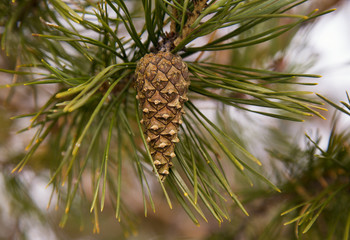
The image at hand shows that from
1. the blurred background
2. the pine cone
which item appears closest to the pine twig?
the pine cone

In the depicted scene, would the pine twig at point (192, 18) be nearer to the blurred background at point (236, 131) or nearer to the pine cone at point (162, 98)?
the pine cone at point (162, 98)

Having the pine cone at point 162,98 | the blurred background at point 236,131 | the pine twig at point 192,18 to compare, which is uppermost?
the pine twig at point 192,18

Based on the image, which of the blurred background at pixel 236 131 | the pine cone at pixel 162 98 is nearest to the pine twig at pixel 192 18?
the pine cone at pixel 162 98

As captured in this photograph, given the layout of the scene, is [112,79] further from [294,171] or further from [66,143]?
[294,171]

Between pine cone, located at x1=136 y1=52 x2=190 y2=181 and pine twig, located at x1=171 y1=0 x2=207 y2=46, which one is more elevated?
pine twig, located at x1=171 y1=0 x2=207 y2=46

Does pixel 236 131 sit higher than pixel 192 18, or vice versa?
pixel 192 18

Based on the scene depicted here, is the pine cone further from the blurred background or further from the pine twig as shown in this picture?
the blurred background

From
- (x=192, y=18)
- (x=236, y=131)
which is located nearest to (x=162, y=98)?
(x=192, y=18)

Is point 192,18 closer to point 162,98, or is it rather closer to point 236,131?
point 162,98

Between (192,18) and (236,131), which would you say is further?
(236,131)
